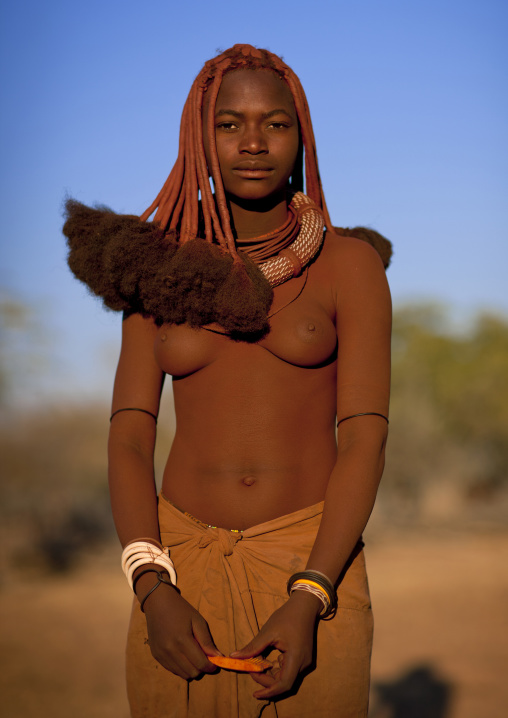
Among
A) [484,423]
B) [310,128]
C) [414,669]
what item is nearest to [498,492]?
[484,423]

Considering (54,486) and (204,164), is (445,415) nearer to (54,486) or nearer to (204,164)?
(54,486)

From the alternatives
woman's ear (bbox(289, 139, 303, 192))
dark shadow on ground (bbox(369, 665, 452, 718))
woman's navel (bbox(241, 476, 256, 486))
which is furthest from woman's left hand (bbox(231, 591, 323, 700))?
dark shadow on ground (bbox(369, 665, 452, 718))

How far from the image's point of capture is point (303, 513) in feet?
7.67

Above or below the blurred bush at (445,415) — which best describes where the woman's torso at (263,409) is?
below

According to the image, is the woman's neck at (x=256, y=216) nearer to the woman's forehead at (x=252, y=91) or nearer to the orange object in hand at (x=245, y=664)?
the woman's forehead at (x=252, y=91)

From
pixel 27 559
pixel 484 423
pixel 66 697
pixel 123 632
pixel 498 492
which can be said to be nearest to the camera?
pixel 66 697

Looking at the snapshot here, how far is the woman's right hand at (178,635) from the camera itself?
6.83ft

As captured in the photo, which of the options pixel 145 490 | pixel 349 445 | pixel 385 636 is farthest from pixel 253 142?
pixel 385 636

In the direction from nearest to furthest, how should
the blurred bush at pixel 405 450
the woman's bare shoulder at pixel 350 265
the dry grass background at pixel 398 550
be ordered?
the woman's bare shoulder at pixel 350 265 → the dry grass background at pixel 398 550 → the blurred bush at pixel 405 450

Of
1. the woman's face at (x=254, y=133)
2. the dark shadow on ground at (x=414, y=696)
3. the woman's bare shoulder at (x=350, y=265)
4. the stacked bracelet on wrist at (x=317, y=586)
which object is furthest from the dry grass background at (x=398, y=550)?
the woman's face at (x=254, y=133)

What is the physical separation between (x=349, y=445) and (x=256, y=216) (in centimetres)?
86

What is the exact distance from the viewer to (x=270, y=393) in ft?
7.85

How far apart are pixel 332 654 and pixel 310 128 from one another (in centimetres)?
173

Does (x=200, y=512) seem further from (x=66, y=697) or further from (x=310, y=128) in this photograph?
(x=66, y=697)
